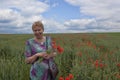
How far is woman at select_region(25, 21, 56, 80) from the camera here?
4.33m

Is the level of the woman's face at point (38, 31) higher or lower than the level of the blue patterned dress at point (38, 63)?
higher

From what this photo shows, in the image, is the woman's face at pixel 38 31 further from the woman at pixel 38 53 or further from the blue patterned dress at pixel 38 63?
the blue patterned dress at pixel 38 63

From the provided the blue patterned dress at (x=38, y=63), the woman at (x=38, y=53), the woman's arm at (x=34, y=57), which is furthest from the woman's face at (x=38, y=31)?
the woman's arm at (x=34, y=57)

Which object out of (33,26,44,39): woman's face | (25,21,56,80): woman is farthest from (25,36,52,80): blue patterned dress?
(33,26,44,39): woman's face

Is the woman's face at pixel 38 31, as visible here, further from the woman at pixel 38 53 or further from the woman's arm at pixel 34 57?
the woman's arm at pixel 34 57

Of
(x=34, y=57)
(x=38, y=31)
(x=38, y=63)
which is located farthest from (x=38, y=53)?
(x=38, y=31)

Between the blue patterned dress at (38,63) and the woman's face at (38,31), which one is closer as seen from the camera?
the woman's face at (38,31)

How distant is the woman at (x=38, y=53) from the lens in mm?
4328

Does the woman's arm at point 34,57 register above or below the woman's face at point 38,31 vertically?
below

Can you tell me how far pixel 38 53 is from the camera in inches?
170

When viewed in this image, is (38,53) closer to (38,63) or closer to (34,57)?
(34,57)

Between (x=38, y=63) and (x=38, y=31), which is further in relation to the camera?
(x=38, y=63)

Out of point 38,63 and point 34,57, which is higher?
point 34,57

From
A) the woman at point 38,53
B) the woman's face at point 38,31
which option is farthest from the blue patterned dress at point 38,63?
the woman's face at point 38,31
